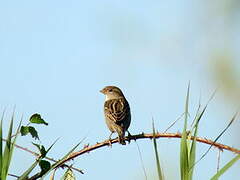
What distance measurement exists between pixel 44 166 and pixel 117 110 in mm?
6070

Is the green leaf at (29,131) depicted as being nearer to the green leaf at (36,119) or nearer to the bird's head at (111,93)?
the green leaf at (36,119)

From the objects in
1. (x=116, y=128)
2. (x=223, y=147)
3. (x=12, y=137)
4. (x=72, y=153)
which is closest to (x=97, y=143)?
(x=72, y=153)

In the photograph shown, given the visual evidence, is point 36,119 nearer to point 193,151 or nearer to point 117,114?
point 193,151

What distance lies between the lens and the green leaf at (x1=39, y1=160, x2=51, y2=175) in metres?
3.23

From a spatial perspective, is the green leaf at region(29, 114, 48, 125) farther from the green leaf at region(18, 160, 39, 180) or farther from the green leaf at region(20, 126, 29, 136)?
the green leaf at region(18, 160, 39, 180)

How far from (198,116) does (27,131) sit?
111 cm

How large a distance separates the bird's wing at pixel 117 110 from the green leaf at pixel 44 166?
5.44m

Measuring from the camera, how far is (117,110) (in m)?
9.33

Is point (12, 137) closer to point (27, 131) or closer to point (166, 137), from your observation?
point (27, 131)

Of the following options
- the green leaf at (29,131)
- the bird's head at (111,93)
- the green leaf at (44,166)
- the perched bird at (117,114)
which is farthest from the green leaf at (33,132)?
the bird's head at (111,93)

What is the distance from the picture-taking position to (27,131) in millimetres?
3461

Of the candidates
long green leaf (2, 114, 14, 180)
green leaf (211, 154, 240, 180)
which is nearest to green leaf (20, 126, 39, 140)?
long green leaf (2, 114, 14, 180)

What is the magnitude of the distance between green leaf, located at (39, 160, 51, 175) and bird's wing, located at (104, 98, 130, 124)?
5.44m

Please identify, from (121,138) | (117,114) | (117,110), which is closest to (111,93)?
(117,110)
